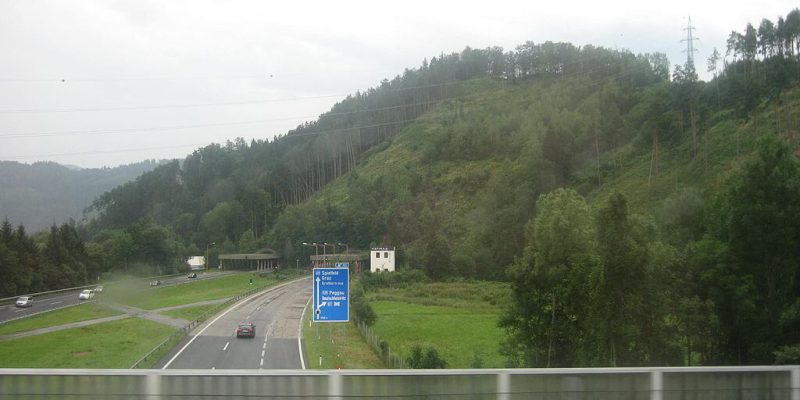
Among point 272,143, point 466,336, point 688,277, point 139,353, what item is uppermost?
point 272,143

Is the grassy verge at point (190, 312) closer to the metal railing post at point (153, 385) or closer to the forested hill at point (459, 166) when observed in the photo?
the forested hill at point (459, 166)

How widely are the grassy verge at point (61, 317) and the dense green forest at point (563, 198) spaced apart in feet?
8.88

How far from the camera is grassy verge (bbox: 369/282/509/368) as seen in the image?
2827 cm

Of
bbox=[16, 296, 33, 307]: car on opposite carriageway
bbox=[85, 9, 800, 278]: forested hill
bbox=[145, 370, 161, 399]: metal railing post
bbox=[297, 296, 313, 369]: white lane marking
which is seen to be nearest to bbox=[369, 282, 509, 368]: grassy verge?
bbox=[85, 9, 800, 278]: forested hill

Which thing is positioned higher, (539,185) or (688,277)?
(539,185)

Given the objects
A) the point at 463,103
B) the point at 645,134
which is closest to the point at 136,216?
the point at 645,134

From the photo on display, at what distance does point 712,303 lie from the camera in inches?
880

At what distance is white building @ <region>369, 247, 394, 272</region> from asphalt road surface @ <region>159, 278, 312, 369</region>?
15110 millimetres

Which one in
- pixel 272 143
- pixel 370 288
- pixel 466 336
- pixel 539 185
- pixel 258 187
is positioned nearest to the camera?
pixel 466 336

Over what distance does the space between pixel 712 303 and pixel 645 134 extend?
43893 mm

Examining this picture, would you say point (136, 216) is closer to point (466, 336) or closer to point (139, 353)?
point (139, 353)

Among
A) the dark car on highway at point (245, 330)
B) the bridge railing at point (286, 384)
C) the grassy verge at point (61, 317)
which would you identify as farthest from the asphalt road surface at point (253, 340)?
the bridge railing at point (286, 384)

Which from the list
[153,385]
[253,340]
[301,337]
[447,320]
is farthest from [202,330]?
[153,385]

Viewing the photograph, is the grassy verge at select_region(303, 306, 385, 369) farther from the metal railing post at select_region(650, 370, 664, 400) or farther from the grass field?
the metal railing post at select_region(650, 370, 664, 400)
